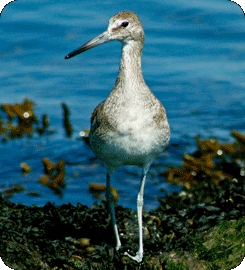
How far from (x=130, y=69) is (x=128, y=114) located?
0.52 meters

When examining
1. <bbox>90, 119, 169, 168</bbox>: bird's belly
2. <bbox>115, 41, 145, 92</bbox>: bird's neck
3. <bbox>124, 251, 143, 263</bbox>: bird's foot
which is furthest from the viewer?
<bbox>124, 251, 143, 263</bbox>: bird's foot

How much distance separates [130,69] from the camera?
186 inches

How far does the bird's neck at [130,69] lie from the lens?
4.71 metres

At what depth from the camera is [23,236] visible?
4.80 m

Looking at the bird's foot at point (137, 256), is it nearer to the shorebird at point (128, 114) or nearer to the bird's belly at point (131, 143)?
the shorebird at point (128, 114)

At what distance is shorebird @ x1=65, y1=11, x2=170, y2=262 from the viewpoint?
4559 mm

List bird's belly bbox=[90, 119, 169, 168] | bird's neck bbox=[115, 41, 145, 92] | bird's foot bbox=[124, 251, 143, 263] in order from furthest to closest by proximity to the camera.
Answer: bird's foot bbox=[124, 251, 143, 263] → bird's neck bbox=[115, 41, 145, 92] → bird's belly bbox=[90, 119, 169, 168]

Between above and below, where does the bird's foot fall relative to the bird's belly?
below

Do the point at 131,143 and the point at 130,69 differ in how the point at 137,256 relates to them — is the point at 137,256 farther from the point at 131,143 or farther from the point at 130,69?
the point at 130,69

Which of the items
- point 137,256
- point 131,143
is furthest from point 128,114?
point 137,256

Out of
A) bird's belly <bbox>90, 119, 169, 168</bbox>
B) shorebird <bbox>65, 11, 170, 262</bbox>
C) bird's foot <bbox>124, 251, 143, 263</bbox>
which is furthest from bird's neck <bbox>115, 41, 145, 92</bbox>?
bird's foot <bbox>124, 251, 143, 263</bbox>

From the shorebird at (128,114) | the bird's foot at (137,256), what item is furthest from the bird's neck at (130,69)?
the bird's foot at (137,256)

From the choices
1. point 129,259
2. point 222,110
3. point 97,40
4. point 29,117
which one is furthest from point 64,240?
point 222,110

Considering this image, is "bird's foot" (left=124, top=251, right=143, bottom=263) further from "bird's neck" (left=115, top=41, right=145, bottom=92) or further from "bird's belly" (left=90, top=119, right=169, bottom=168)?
"bird's neck" (left=115, top=41, right=145, bottom=92)
